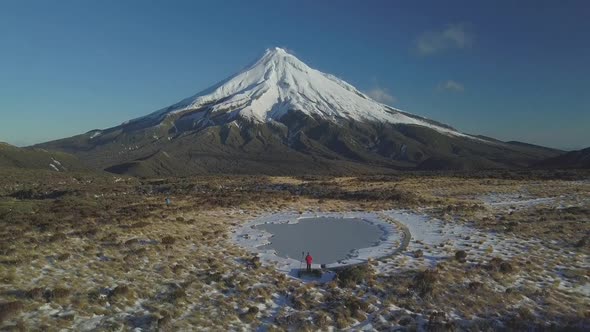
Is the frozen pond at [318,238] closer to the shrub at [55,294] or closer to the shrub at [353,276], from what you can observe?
the shrub at [353,276]

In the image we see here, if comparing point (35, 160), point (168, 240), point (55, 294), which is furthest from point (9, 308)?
point (35, 160)

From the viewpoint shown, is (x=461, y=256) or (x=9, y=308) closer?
(x=9, y=308)

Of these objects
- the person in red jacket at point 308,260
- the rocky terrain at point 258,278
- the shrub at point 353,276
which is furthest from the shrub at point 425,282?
the person in red jacket at point 308,260

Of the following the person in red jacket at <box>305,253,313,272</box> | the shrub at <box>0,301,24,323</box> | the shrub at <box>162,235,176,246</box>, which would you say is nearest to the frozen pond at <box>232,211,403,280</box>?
the person in red jacket at <box>305,253,313,272</box>

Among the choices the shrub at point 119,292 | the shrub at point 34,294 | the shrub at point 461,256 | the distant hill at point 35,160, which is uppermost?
the distant hill at point 35,160

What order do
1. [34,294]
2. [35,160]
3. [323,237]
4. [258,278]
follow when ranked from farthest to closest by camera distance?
[35,160] < [323,237] < [258,278] < [34,294]

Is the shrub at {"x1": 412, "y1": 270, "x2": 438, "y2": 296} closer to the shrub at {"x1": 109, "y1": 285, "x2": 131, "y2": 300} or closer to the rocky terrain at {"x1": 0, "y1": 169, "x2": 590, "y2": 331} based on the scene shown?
the rocky terrain at {"x1": 0, "y1": 169, "x2": 590, "y2": 331}

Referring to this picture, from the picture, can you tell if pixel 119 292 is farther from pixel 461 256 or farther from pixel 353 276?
pixel 461 256
